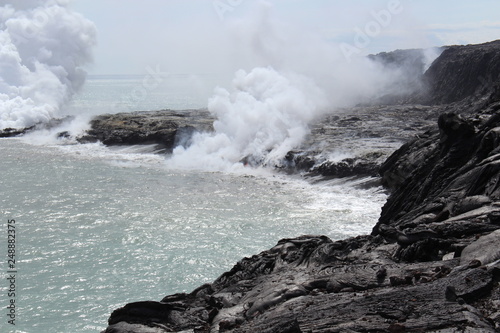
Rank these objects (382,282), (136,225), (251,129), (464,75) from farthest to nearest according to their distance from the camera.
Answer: (464,75), (251,129), (136,225), (382,282)

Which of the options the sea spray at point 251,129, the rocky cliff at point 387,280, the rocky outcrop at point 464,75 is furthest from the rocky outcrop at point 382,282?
the rocky outcrop at point 464,75

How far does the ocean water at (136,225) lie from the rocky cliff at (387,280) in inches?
222

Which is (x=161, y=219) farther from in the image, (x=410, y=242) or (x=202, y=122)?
(x=202, y=122)

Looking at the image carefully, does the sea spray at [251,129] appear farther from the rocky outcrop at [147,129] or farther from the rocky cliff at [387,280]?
the rocky cliff at [387,280]

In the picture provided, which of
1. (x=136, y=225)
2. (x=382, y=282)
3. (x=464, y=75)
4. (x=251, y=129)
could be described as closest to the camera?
(x=382, y=282)

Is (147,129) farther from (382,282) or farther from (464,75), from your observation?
(382,282)

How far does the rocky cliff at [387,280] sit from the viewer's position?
1030cm

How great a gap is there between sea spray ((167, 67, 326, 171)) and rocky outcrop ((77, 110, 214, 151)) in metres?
2.60

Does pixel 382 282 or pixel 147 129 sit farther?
pixel 147 129

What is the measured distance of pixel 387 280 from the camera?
40.8ft

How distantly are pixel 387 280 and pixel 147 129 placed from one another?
171 feet

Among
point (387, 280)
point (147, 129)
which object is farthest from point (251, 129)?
point (387, 280)

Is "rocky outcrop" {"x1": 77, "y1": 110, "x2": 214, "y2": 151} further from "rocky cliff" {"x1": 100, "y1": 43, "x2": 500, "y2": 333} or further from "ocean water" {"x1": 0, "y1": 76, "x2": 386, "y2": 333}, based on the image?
"rocky cliff" {"x1": 100, "y1": 43, "x2": 500, "y2": 333}

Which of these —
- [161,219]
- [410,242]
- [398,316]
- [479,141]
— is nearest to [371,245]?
[410,242]
